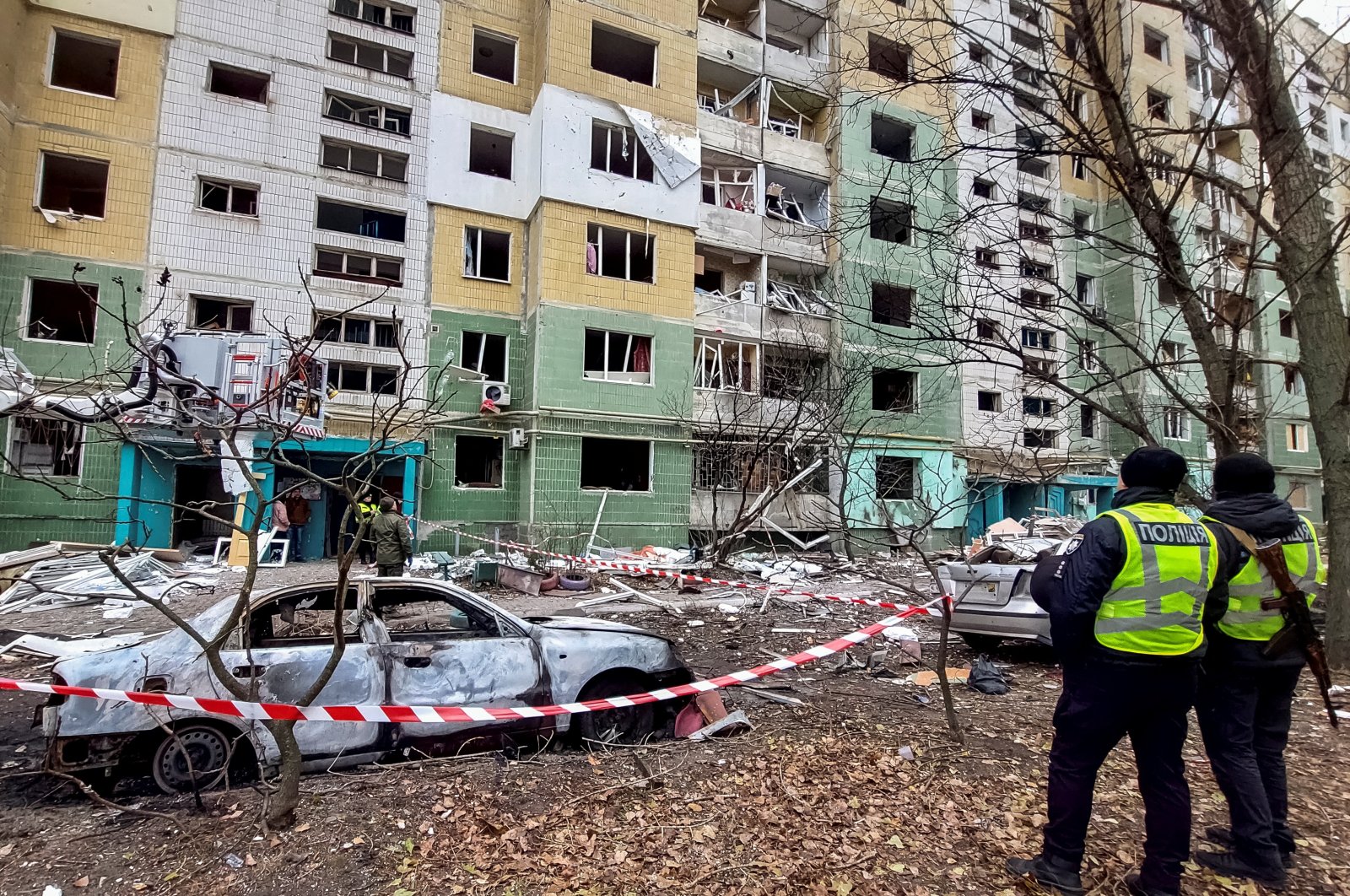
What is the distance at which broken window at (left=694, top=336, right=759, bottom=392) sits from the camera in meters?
20.4

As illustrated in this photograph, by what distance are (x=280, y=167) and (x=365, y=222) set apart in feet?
7.53

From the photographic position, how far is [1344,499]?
6414 mm

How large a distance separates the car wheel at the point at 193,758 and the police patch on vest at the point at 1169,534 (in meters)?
5.20

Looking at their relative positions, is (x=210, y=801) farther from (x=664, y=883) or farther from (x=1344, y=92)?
(x=1344, y=92)

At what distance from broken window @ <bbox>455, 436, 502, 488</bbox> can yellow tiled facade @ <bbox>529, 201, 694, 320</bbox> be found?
4.10m

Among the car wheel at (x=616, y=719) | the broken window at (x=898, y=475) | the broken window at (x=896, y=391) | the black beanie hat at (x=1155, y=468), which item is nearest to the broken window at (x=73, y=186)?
the car wheel at (x=616, y=719)

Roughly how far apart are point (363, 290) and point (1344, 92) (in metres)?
18.4

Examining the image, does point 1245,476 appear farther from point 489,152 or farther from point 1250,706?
point 489,152

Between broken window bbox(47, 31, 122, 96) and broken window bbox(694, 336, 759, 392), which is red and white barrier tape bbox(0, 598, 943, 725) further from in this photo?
broken window bbox(47, 31, 122, 96)

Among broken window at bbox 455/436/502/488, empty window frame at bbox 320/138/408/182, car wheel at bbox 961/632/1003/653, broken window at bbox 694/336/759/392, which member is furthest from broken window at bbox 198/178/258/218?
car wheel at bbox 961/632/1003/653

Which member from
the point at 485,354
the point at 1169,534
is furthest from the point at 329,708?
the point at 485,354

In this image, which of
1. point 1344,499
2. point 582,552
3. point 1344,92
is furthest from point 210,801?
point 582,552

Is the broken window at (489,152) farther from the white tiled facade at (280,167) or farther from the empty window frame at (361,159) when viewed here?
the empty window frame at (361,159)

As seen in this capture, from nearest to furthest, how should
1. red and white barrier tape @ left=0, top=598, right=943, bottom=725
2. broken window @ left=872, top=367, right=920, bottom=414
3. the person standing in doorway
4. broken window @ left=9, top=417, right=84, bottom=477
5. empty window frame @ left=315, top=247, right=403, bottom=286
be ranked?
red and white barrier tape @ left=0, top=598, right=943, bottom=725, the person standing in doorway, broken window @ left=9, top=417, right=84, bottom=477, empty window frame @ left=315, top=247, right=403, bottom=286, broken window @ left=872, top=367, right=920, bottom=414
